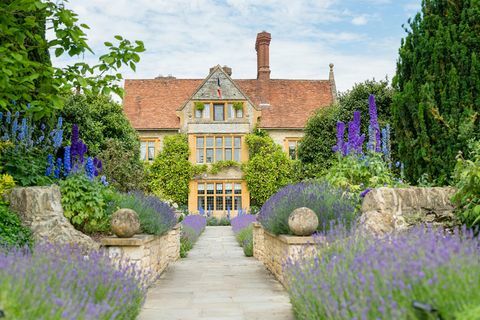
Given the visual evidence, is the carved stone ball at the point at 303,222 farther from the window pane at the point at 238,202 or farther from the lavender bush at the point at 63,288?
the window pane at the point at 238,202

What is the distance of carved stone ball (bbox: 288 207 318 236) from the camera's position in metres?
6.57

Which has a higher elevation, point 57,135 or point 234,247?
point 57,135

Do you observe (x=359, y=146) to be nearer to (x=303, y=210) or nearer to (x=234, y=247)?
(x=303, y=210)

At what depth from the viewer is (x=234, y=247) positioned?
1462 centimetres

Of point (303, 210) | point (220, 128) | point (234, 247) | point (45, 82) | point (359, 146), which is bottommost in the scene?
point (234, 247)

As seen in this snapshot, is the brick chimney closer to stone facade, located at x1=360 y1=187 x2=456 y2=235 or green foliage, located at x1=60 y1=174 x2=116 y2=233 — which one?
green foliage, located at x1=60 y1=174 x2=116 y2=233

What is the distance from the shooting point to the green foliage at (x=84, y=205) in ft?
25.0

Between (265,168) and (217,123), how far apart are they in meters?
3.80

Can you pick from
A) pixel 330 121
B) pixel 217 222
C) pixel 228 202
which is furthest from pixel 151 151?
pixel 330 121

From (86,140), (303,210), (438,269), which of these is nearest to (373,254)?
(438,269)

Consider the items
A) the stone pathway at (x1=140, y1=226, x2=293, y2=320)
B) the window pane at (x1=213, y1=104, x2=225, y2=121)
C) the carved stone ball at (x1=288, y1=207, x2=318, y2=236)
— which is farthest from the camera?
the window pane at (x1=213, y1=104, x2=225, y2=121)

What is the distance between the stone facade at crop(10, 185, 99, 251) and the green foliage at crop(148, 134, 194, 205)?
2204 centimetres

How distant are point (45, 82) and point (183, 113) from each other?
78.0 feet

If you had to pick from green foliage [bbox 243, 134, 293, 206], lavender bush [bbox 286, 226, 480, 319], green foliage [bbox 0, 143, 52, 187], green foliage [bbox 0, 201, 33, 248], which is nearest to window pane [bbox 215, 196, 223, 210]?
green foliage [bbox 243, 134, 293, 206]
